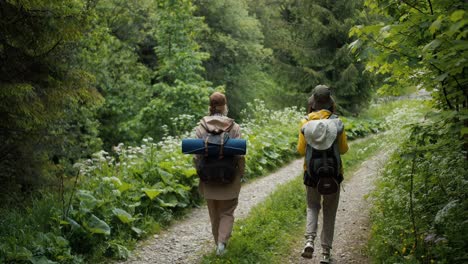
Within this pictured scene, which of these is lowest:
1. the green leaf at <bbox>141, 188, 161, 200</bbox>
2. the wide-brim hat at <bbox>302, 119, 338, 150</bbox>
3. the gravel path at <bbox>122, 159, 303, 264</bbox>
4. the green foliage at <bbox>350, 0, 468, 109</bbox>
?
the gravel path at <bbox>122, 159, 303, 264</bbox>

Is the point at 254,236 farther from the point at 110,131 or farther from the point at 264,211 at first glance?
the point at 110,131

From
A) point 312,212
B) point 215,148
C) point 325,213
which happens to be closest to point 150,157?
point 215,148

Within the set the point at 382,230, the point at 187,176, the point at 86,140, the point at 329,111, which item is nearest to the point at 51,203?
the point at 187,176

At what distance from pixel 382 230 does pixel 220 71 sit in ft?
77.6

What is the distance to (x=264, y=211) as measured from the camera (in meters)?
7.82

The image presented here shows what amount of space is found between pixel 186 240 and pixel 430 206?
3643mm

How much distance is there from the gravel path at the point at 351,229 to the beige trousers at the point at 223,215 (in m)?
0.97

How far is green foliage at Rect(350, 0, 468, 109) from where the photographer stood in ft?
12.5

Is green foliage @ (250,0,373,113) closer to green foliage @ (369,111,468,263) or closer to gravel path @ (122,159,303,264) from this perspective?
gravel path @ (122,159,303,264)

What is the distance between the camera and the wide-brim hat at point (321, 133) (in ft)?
16.2

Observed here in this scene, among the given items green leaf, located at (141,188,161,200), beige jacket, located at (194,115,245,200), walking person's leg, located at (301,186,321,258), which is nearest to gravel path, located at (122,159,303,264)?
green leaf, located at (141,188,161,200)

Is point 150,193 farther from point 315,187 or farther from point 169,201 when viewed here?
point 315,187

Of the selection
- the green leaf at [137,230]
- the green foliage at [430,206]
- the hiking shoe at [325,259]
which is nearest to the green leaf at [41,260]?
the green leaf at [137,230]

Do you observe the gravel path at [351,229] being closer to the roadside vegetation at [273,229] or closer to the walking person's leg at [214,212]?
the roadside vegetation at [273,229]
